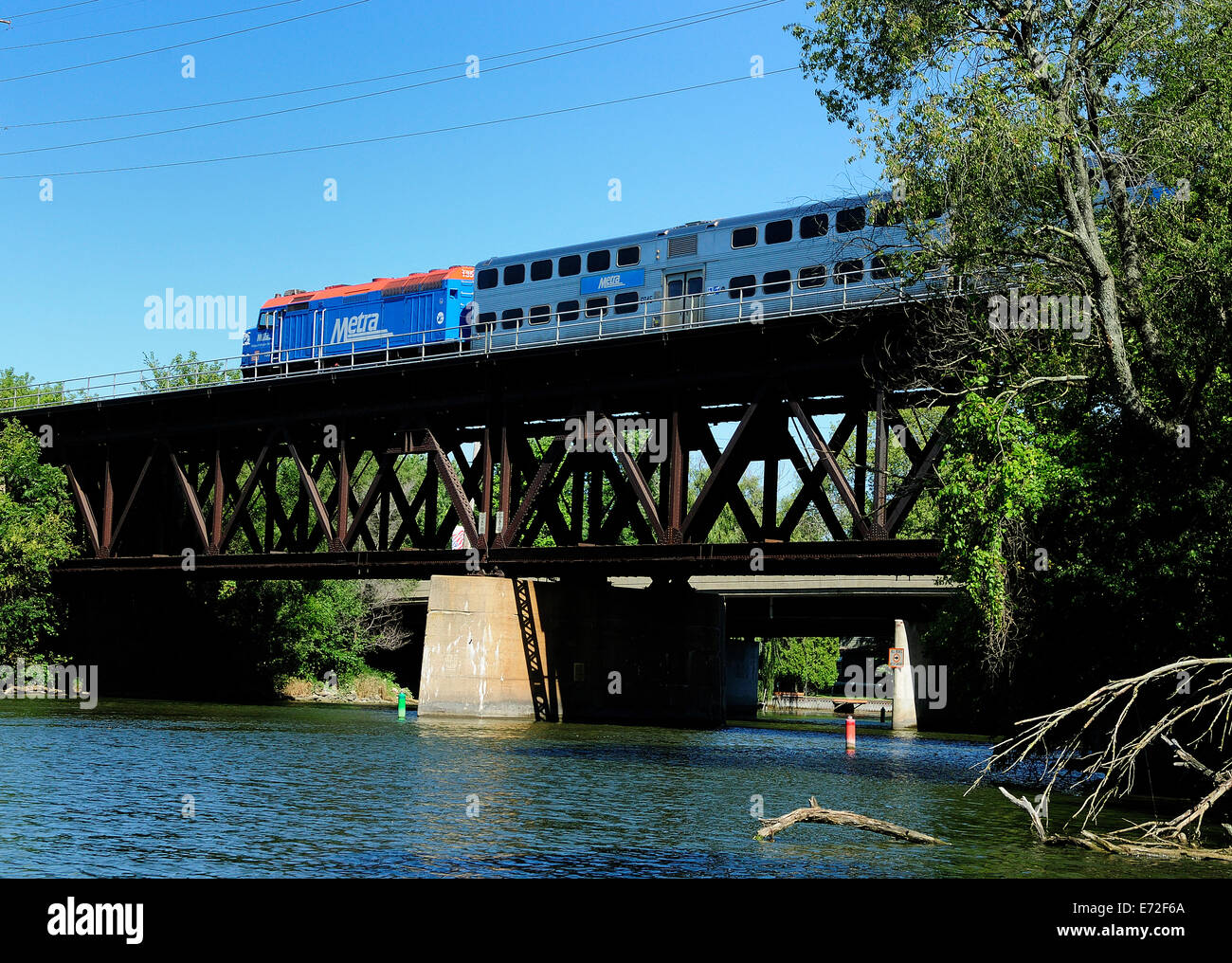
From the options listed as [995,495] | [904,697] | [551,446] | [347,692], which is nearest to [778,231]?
[551,446]

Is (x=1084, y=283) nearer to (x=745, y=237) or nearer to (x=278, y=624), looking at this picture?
(x=745, y=237)

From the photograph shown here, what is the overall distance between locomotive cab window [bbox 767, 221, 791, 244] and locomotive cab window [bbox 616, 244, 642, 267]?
632 centimetres

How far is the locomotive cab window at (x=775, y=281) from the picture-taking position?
47188 mm

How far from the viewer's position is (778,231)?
156 ft

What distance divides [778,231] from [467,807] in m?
28.5

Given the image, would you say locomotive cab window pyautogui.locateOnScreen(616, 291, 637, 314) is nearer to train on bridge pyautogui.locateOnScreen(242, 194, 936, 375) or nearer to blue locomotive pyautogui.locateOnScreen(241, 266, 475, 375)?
train on bridge pyautogui.locateOnScreen(242, 194, 936, 375)

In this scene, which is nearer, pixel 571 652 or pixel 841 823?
pixel 841 823

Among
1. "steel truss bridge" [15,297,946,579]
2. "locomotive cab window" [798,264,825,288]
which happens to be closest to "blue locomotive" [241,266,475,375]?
"steel truss bridge" [15,297,946,579]

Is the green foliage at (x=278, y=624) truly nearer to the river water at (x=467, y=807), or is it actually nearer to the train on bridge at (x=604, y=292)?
the train on bridge at (x=604, y=292)

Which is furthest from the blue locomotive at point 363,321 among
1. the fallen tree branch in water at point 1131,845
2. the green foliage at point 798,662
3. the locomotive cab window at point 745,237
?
the green foliage at point 798,662

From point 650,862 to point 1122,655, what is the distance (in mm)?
13891

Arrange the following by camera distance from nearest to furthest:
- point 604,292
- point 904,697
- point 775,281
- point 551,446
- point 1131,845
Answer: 1. point 1131,845
2. point 775,281
3. point 551,446
4. point 604,292
5. point 904,697

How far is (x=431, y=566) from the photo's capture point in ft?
178
